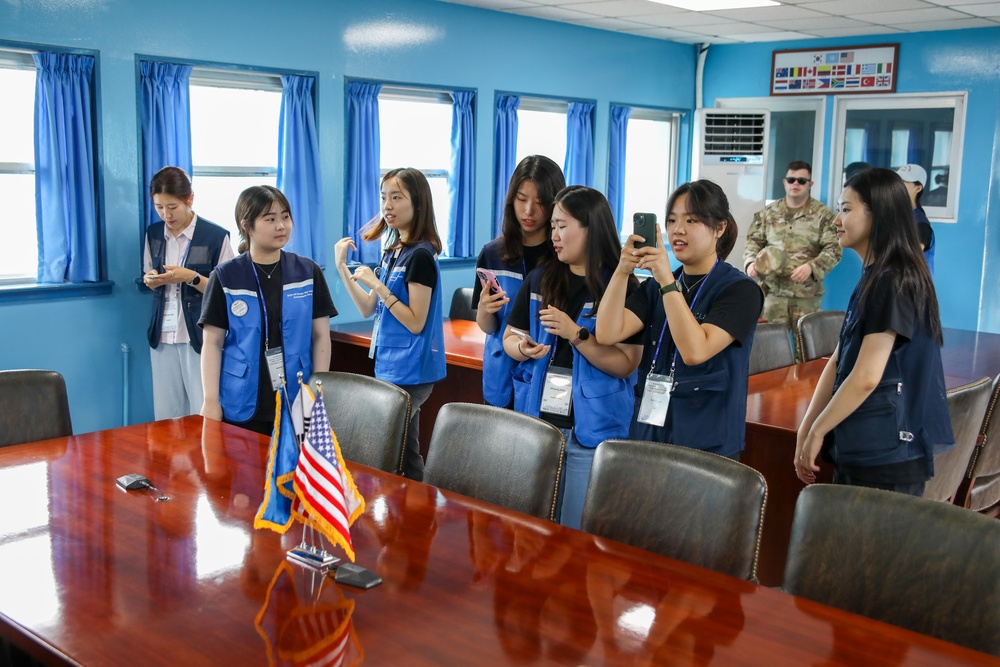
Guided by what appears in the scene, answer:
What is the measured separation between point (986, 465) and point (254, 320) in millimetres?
2773

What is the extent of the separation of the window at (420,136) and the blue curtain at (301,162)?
0.67 m

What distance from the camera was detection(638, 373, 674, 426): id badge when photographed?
9.34ft

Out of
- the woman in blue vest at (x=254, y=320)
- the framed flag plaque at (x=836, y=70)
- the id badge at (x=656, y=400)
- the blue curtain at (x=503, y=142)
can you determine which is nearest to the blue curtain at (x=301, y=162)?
the blue curtain at (x=503, y=142)

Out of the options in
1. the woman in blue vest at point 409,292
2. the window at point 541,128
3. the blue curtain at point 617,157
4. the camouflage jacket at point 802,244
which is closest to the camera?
the woman in blue vest at point 409,292

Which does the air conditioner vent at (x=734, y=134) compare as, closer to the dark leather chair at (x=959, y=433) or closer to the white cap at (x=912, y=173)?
the white cap at (x=912, y=173)

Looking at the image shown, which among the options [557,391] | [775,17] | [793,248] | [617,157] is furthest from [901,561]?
[617,157]

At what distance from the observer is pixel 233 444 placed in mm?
2941

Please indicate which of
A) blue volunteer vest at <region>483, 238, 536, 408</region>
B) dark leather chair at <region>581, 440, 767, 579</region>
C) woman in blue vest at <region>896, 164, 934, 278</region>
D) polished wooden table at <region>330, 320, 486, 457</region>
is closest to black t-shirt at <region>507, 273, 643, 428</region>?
blue volunteer vest at <region>483, 238, 536, 408</region>

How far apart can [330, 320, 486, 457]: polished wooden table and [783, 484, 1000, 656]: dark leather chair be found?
2529 millimetres

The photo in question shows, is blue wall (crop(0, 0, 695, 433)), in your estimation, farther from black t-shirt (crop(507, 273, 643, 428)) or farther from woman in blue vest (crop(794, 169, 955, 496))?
woman in blue vest (crop(794, 169, 955, 496))

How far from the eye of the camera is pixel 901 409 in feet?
9.09

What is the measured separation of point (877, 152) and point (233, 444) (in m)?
6.88

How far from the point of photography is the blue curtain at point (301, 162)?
5902mm

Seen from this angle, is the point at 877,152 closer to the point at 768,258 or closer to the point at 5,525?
the point at 768,258
